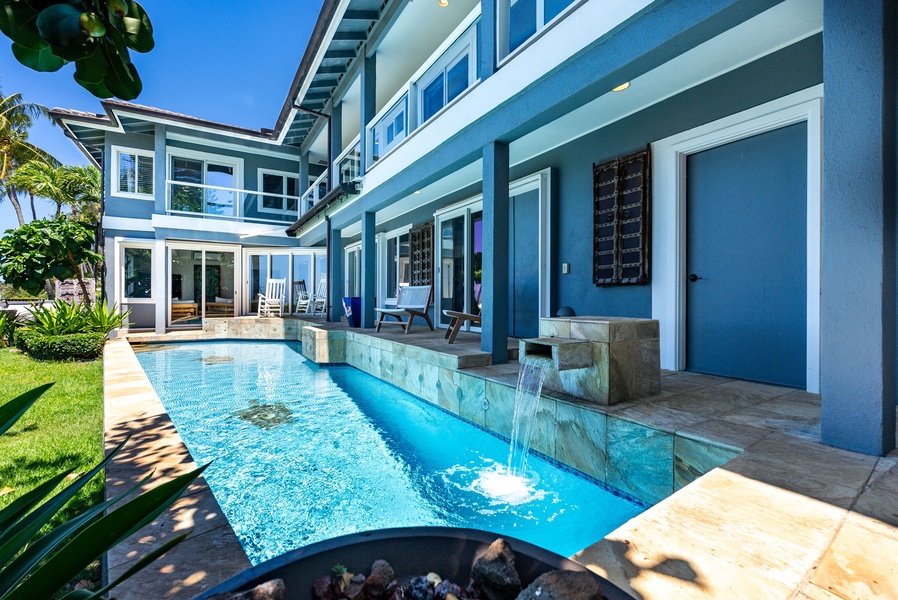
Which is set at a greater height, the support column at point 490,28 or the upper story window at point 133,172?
the upper story window at point 133,172

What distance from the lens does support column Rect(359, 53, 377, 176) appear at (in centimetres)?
784

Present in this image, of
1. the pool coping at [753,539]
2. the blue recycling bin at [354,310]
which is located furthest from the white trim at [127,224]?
the pool coping at [753,539]

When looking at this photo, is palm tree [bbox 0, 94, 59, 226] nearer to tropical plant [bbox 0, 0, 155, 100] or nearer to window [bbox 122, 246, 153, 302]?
window [bbox 122, 246, 153, 302]

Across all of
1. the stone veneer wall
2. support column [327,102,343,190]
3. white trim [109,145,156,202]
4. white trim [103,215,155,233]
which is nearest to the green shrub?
white trim [103,215,155,233]

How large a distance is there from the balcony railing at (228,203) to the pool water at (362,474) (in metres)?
8.45

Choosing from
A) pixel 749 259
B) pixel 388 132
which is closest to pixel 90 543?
pixel 749 259

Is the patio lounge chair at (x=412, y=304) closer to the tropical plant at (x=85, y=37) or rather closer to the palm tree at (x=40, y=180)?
the tropical plant at (x=85, y=37)

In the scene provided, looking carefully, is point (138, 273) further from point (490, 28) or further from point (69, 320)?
point (490, 28)

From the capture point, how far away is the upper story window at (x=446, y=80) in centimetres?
585

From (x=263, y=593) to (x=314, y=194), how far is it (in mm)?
12928

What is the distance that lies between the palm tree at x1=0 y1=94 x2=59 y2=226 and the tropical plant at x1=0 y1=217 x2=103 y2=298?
15187 millimetres

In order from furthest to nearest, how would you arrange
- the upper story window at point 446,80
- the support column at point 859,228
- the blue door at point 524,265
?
1. the blue door at point 524,265
2. the upper story window at point 446,80
3. the support column at point 859,228

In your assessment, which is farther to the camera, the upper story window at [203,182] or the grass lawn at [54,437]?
the upper story window at [203,182]

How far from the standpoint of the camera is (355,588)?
932 millimetres
